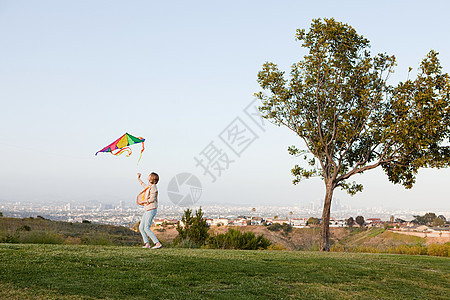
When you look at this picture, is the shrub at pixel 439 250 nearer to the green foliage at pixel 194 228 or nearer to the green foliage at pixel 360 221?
the green foliage at pixel 194 228

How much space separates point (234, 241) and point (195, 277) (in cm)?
995

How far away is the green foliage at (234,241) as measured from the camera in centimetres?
1748

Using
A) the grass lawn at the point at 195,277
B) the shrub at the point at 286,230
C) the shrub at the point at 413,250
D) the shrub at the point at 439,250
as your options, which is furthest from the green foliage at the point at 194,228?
the shrub at the point at 286,230

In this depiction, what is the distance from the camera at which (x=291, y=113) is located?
20562mm

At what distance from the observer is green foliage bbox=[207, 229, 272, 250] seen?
17484mm

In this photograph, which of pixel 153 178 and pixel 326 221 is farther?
pixel 326 221

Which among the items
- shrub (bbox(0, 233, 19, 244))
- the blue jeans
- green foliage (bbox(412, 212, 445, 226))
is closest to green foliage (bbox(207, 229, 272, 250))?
the blue jeans

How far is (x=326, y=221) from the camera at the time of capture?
19156 mm

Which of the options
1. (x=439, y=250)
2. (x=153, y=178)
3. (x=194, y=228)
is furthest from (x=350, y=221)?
(x=153, y=178)

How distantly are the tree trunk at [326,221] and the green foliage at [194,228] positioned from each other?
5.45 metres

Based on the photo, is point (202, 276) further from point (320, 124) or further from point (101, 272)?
point (320, 124)

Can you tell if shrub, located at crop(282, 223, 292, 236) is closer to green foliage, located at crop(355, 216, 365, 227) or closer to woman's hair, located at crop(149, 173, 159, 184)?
green foliage, located at crop(355, 216, 365, 227)

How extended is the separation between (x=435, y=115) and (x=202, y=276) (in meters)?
14.0

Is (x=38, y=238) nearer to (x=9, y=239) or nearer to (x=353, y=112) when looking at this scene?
(x=9, y=239)
